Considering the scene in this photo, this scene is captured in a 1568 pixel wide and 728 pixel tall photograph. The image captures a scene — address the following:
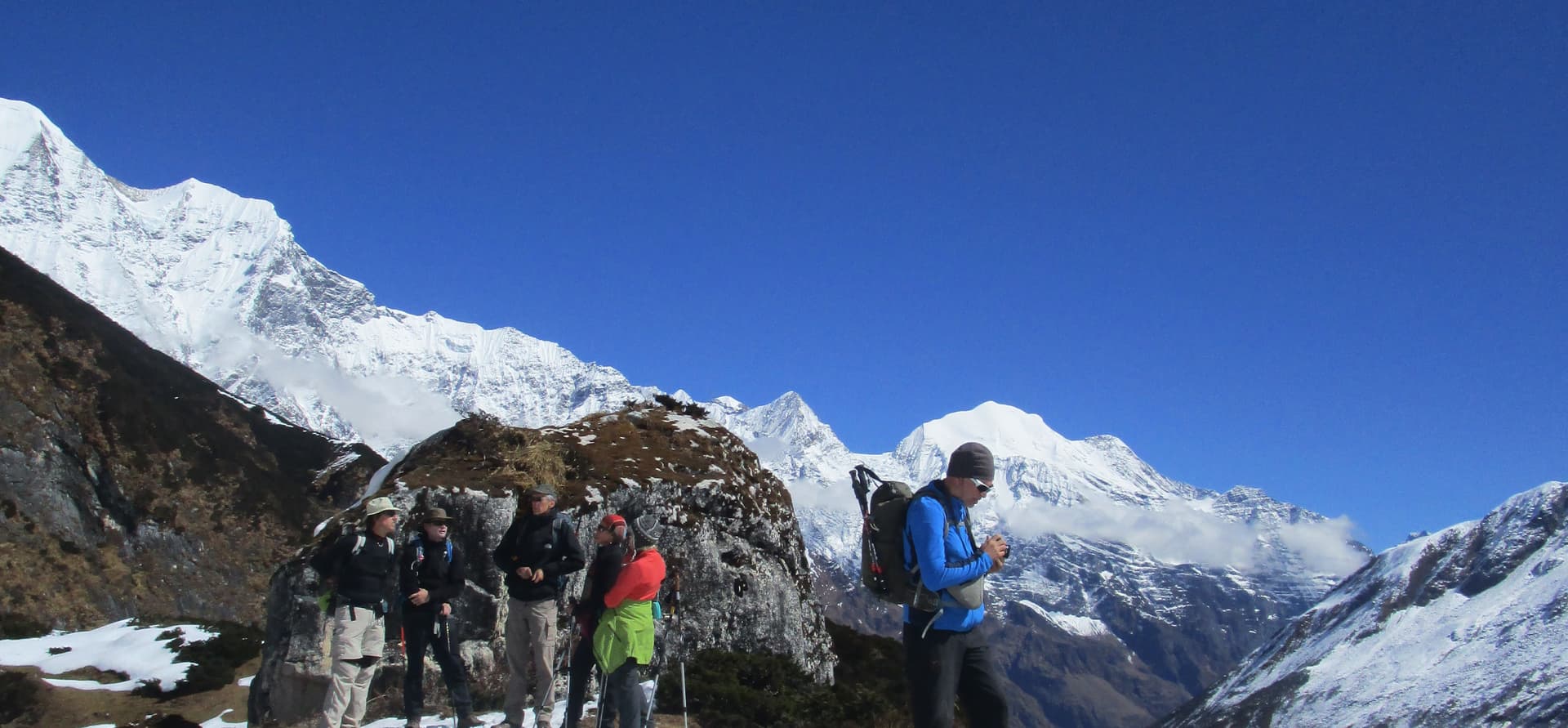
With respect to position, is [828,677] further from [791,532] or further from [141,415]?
[141,415]

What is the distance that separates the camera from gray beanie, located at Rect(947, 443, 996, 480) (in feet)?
20.9

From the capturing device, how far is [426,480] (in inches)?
561

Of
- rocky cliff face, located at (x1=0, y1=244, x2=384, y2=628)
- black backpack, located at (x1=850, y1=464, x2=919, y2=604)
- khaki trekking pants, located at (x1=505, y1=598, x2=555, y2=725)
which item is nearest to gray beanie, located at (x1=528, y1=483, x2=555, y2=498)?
khaki trekking pants, located at (x1=505, y1=598, x2=555, y2=725)

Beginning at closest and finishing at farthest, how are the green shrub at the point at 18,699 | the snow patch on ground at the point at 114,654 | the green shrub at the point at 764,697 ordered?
the green shrub at the point at 764,697 < the green shrub at the point at 18,699 < the snow patch on ground at the point at 114,654

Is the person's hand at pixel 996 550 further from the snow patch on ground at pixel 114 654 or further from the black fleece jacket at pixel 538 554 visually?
the snow patch on ground at pixel 114 654

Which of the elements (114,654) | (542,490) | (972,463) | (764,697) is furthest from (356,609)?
(114,654)

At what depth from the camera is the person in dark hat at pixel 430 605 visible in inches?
409

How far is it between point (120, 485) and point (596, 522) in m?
39.5

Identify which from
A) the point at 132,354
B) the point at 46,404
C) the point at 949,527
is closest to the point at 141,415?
the point at 46,404

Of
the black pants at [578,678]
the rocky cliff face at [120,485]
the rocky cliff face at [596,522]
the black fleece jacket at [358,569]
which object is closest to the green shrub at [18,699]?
the rocky cliff face at [596,522]

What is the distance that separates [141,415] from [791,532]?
44758 millimetres

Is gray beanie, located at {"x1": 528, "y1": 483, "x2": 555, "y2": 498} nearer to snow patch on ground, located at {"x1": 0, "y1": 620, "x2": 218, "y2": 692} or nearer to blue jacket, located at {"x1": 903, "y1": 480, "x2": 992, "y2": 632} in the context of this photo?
blue jacket, located at {"x1": 903, "y1": 480, "x2": 992, "y2": 632}

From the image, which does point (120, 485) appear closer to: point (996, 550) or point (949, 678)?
point (949, 678)

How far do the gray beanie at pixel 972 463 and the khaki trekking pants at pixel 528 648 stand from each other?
5636 mm
